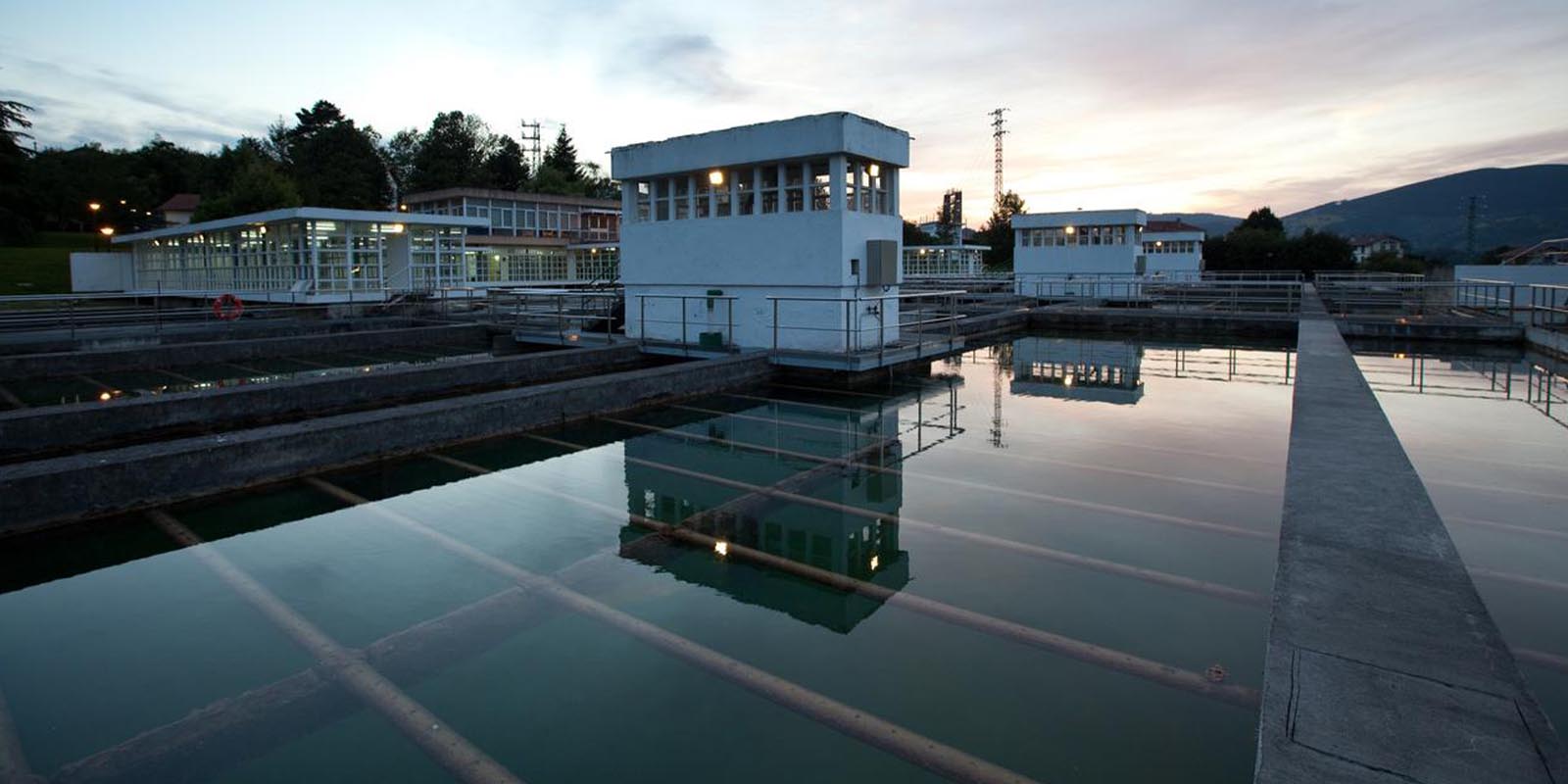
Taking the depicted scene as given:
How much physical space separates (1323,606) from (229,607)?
637 centimetres

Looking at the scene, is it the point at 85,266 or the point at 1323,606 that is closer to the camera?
the point at 1323,606

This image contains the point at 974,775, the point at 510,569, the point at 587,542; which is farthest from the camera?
the point at 587,542

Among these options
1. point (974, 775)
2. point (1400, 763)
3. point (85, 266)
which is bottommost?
point (974, 775)

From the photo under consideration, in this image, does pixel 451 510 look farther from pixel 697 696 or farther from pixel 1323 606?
pixel 1323 606

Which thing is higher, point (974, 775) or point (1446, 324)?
point (1446, 324)

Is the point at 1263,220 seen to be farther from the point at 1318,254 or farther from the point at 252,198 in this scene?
the point at 252,198

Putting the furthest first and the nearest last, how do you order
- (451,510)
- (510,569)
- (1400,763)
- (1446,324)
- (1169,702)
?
(1446,324) < (451,510) < (510,569) < (1169,702) < (1400,763)

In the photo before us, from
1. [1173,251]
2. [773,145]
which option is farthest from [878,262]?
[1173,251]

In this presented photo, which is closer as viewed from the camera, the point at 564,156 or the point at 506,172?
the point at 506,172

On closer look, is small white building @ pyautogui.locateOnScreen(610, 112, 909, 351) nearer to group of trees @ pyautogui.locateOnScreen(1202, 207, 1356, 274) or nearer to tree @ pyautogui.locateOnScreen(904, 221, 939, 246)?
group of trees @ pyautogui.locateOnScreen(1202, 207, 1356, 274)

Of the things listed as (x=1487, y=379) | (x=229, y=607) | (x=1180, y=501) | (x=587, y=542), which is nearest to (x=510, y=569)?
(x=587, y=542)

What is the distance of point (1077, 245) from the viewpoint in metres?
41.4

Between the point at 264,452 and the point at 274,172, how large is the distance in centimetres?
7237

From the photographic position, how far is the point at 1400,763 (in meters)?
2.82
